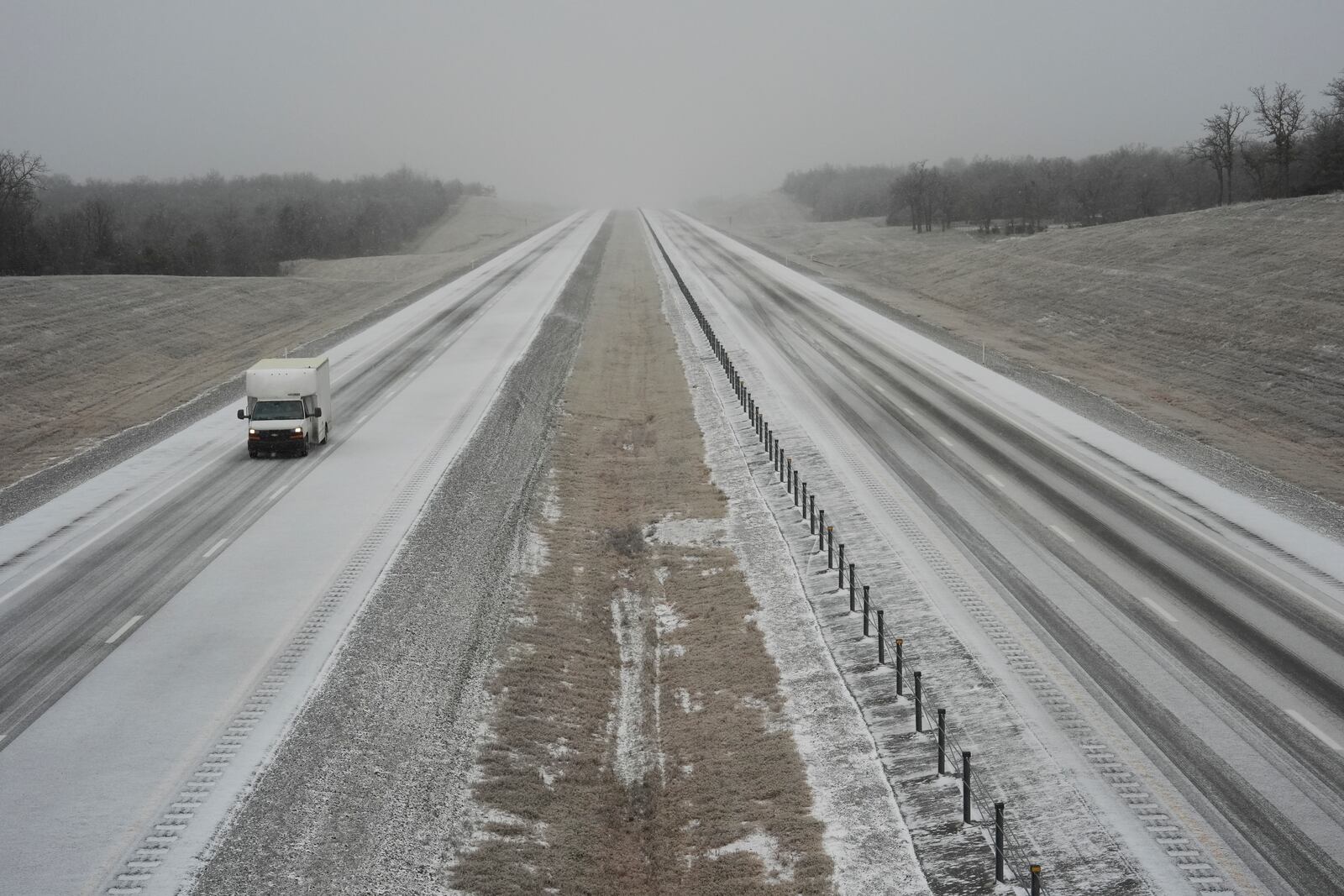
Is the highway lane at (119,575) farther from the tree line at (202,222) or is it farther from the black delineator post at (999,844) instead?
the tree line at (202,222)

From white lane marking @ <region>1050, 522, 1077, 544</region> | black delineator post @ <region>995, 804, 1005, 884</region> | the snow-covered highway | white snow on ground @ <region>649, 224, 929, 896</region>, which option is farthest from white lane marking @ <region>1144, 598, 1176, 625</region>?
the snow-covered highway

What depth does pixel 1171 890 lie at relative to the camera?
1076 cm

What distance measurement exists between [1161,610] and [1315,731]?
426 cm

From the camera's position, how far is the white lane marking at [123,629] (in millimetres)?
17547

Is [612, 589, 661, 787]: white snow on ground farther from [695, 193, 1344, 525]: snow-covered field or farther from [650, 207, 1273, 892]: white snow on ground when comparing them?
[695, 193, 1344, 525]: snow-covered field

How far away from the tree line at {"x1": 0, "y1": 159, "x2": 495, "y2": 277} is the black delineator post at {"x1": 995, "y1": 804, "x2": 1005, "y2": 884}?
90.5m

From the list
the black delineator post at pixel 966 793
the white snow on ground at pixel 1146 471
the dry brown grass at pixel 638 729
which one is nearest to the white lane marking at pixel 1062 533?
the white snow on ground at pixel 1146 471

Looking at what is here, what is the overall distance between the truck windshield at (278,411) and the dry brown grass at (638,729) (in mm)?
7372

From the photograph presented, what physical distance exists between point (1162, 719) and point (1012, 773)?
263 centimetres

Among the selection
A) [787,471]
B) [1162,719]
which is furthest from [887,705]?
[787,471]

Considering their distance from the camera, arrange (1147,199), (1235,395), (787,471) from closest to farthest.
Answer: (787,471) → (1235,395) → (1147,199)

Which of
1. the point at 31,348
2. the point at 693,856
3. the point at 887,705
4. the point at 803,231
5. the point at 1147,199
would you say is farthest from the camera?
the point at 803,231

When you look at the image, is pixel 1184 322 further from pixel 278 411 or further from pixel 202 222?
pixel 202 222

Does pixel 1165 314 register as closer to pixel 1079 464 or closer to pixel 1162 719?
pixel 1079 464
